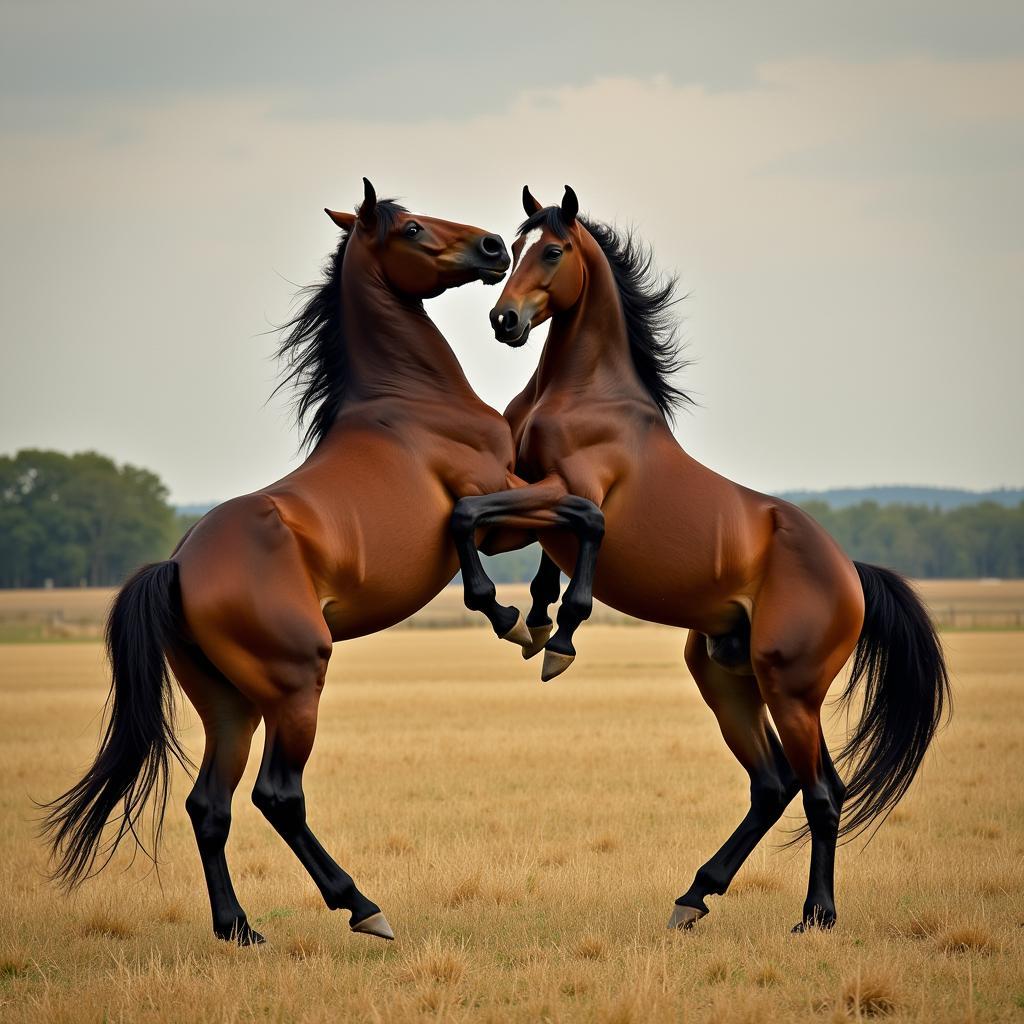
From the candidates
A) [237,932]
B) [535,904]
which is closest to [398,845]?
[535,904]

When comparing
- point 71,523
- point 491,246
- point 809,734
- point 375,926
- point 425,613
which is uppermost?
point 71,523

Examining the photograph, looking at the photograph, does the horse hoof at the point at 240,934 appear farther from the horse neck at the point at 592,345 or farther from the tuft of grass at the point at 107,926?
the horse neck at the point at 592,345

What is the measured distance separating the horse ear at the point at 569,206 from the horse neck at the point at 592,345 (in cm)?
21

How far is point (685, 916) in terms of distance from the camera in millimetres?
7863

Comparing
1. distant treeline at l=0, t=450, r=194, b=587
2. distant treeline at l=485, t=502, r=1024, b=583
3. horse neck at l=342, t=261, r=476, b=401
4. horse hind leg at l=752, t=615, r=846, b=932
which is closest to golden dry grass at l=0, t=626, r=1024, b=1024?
horse hind leg at l=752, t=615, r=846, b=932

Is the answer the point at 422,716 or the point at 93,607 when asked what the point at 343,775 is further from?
the point at 93,607

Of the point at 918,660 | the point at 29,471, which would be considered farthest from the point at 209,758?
the point at 29,471

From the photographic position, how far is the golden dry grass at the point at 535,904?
601cm

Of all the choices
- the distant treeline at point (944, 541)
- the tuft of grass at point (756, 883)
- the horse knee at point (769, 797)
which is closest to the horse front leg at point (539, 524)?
the horse knee at point (769, 797)

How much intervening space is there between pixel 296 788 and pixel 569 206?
3732mm

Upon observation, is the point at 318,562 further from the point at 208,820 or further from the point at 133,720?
Answer: the point at 208,820

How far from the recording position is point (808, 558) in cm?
809

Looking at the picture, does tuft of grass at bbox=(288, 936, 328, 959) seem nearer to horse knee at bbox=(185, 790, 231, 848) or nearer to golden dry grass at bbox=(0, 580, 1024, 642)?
horse knee at bbox=(185, 790, 231, 848)

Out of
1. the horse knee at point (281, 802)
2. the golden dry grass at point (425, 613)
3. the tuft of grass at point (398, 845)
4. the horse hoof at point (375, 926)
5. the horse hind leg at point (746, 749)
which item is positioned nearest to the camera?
the horse knee at point (281, 802)
